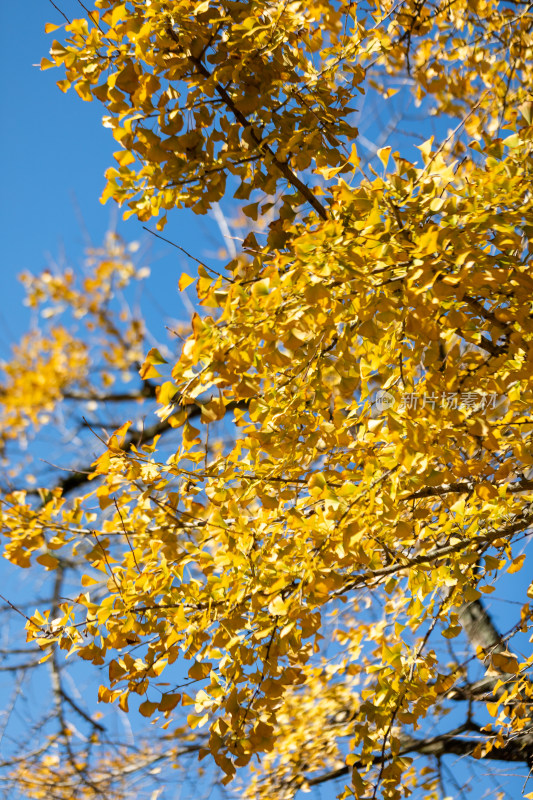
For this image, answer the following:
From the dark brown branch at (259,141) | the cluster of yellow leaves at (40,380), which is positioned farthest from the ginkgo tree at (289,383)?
the cluster of yellow leaves at (40,380)

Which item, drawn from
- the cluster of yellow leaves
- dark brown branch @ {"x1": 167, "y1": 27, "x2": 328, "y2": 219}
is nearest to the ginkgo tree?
dark brown branch @ {"x1": 167, "y1": 27, "x2": 328, "y2": 219}

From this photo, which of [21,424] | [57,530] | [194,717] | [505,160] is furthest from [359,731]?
[21,424]

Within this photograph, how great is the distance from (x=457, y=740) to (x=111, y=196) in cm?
355

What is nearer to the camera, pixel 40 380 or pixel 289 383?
pixel 289 383

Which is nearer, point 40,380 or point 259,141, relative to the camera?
point 259,141

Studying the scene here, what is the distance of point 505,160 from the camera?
4.86 ft

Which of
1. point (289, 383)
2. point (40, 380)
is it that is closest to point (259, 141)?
point (289, 383)

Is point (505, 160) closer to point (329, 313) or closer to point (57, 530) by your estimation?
point (329, 313)
